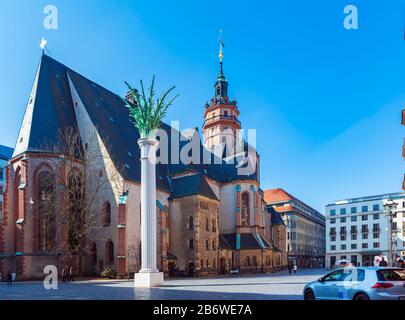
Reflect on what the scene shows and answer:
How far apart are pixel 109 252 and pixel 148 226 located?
1653cm

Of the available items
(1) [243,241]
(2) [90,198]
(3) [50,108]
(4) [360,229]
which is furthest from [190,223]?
(4) [360,229]

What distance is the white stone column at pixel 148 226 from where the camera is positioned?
2611 cm

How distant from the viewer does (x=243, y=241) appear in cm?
5750

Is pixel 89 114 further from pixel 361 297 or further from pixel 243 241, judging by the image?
pixel 361 297

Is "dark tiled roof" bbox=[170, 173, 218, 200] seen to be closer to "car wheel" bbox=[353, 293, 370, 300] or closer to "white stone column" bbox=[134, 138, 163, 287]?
"white stone column" bbox=[134, 138, 163, 287]

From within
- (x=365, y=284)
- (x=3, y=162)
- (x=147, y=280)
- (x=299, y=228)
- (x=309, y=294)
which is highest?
(x=3, y=162)

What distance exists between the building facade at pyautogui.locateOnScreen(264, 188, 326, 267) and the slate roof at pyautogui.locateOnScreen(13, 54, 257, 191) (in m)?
55.8

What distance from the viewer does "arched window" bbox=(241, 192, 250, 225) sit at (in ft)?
196

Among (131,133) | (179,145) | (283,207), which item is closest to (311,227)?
(283,207)

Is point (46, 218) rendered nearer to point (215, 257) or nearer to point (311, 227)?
point (215, 257)

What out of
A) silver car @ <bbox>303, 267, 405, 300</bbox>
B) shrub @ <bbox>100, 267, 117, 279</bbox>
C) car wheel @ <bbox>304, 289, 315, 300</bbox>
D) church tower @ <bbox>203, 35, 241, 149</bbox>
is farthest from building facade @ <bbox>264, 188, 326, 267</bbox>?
silver car @ <bbox>303, 267, 405, 300</bbox>

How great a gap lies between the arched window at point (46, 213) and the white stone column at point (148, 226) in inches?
568

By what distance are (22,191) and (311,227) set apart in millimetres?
96253

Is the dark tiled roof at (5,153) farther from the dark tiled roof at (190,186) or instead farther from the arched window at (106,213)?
the dark tiled roof at (190,186)
